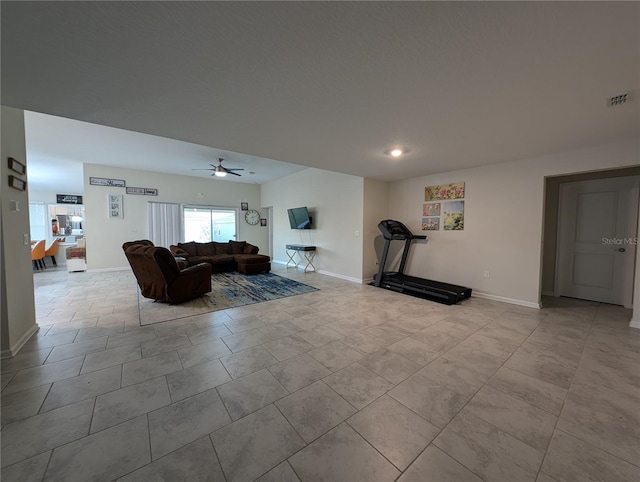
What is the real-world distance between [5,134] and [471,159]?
5754 mm

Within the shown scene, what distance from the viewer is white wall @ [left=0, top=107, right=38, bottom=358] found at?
7.51ft

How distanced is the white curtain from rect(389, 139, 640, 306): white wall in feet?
23.7

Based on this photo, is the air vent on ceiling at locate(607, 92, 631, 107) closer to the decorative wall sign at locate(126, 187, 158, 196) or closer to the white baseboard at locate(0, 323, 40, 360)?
the white baseboard at locate(0, 323, 40, 360)

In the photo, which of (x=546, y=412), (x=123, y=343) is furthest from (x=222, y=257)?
(x=546, y=412)

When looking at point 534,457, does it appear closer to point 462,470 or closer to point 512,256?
point 462,470

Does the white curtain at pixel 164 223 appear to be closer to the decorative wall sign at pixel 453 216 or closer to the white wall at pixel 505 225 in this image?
the white wall at pixel 505 225

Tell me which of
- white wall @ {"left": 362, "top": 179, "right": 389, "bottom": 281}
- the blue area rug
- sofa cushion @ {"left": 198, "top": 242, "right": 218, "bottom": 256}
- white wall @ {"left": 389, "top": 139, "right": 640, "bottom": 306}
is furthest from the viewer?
sofa cushion @ {"left": 198, "top": 242, "right": 218, "bottom": 256}

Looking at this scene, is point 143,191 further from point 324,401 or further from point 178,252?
point 324,401

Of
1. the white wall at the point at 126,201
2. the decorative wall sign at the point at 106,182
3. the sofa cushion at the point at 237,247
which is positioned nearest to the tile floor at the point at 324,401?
Result: the white wall at the point at 126,201

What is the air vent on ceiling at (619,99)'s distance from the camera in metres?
2.04

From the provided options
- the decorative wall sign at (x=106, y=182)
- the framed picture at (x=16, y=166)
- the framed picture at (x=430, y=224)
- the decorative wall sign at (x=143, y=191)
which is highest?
the decorative wall sign at (x=106, y=182)

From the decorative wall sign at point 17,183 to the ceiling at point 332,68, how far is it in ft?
2.74

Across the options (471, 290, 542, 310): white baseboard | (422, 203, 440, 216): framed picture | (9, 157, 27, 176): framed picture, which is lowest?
(471, 290, 542, 310): white baseboard

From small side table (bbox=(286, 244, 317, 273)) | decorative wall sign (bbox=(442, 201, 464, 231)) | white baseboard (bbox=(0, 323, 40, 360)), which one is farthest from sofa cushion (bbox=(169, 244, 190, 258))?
decorative wall sign (bbox=(442, 201, 464, 231))
